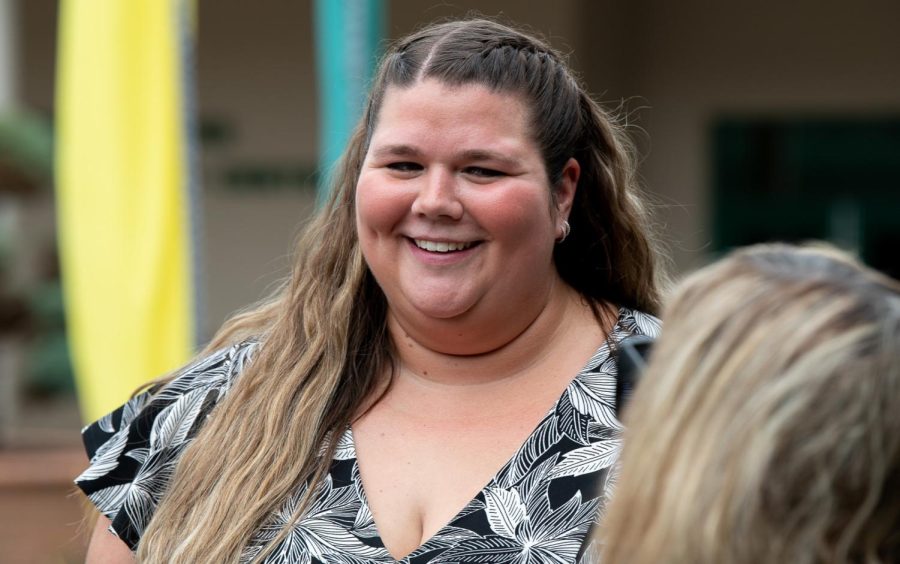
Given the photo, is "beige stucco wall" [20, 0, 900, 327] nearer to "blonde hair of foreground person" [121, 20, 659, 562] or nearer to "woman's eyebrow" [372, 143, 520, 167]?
"blonde hair of foreground person" [121, 20, 659, 562]

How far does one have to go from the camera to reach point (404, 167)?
2.48 meters

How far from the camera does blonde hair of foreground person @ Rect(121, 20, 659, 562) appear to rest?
2.46 m

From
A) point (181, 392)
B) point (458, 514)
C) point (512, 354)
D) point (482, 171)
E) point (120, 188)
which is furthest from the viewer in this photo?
point (120, 188)

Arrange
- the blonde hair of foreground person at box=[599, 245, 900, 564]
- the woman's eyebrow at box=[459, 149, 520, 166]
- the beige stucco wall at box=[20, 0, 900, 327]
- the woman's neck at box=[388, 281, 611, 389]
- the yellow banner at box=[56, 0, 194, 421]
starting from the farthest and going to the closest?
the beige stucco wall at box=[20, 0, 900, 327]
the yellow banner at box=[56, 0, 194, 421]
the woman's neck at box=[388, 281, 611, 389]
the woman's eyebrow at box=[459, 149, 520, 166]
the blonde hair of foreground person at box=[599, 245, 900, 564]

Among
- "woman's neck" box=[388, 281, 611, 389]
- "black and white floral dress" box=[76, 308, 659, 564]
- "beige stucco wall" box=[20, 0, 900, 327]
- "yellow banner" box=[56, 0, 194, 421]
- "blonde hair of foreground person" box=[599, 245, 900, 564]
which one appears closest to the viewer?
"blonde hair of foreground person" box=[599, 245, 900, 564]

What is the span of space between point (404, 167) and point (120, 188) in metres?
2.14

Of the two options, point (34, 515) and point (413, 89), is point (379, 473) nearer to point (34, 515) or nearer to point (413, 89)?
point (413, 89)

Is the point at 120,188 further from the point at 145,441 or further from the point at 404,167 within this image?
the point at 404,167

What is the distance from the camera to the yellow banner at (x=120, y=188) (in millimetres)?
4301

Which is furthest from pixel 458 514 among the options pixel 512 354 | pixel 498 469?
pixel 512 354

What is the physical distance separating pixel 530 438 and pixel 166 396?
0.75 m

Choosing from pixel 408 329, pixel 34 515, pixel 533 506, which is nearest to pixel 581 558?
pixel 533 506

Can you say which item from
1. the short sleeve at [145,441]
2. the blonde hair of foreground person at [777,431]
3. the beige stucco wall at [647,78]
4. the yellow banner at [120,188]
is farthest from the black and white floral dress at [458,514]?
the beige stucco wall at [647,78]

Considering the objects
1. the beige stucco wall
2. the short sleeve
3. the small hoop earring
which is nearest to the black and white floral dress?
the short sleeve
